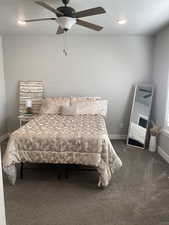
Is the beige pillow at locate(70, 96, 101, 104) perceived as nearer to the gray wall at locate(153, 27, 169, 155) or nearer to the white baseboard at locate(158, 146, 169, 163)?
the gray wall at locate(153, 27, 169, 155)

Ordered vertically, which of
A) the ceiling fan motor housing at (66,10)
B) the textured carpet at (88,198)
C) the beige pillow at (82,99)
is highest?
the ceiling fan motor housing at (66,10)

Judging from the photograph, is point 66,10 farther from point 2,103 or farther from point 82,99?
point 2,103

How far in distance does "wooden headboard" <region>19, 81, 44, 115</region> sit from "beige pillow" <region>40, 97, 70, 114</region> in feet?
1.18

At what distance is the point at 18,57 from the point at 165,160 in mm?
4100

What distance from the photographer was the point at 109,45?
4.33m

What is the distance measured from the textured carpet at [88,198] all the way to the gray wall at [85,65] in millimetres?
2075

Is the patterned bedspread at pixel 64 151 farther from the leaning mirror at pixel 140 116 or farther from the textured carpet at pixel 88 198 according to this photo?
the leaning mirror at pixel 140 116

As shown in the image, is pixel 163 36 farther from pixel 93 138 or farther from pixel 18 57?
pixel 18 57

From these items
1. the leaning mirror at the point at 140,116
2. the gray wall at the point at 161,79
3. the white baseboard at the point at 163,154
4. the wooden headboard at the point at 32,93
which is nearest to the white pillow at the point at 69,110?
the wooden headboard at the point at 32,93

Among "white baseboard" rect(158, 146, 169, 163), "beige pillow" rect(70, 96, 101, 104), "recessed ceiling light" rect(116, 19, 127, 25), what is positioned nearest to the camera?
"recessed ceiling light" rect(116, 19, 127, 25)

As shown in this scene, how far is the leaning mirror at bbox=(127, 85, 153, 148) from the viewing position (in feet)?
13.3

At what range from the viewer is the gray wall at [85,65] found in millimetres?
4328

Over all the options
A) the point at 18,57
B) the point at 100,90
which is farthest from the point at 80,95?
the point at 18,57

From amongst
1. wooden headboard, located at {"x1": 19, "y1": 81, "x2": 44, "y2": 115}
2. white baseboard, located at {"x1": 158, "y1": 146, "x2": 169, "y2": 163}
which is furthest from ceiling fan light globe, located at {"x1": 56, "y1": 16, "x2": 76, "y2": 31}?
white baseboard, located at {"x1": 158, "y1": 146, "x2": 169, "y2": 163}
